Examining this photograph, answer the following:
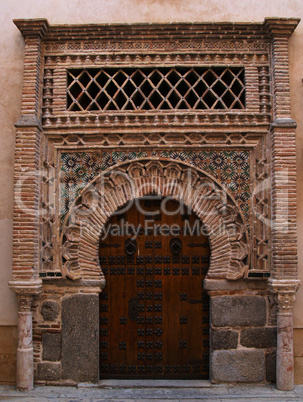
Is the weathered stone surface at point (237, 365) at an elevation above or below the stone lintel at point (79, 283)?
below

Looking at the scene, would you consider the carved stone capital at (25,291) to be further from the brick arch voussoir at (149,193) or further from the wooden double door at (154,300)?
the wooden double door at (154,300)

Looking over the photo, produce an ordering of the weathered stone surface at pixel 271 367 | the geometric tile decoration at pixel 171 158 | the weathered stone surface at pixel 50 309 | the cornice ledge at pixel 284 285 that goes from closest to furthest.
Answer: the cornice ledge at pixel 284 285 → the weathered stone surface at pixel 271 367 → the weathered stone surface at pixel 50 309 → the geometric tile decoration at pixel 171 158

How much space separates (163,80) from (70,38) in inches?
54.0

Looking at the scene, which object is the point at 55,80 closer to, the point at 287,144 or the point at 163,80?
the point at 163,80

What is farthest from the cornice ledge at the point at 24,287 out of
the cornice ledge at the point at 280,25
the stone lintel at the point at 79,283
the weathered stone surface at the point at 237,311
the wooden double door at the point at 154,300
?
the cornice ledge at the point at 280,25

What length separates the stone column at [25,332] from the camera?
4852 millimetres

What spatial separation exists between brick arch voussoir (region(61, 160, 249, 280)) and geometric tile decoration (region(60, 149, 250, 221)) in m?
0.09

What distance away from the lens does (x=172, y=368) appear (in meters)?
5.23

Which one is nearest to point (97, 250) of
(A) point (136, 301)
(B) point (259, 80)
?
(A) point (136, 301)

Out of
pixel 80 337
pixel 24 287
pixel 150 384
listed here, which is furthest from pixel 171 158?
pixel 150 384

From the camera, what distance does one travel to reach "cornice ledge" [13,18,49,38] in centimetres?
511

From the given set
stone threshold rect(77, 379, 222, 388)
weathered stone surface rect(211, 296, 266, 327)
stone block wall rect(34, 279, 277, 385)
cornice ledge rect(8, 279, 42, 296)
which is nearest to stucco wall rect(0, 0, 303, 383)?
cornice ledge rect(8, 279, 42, 296)

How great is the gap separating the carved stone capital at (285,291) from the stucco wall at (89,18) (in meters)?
1.55

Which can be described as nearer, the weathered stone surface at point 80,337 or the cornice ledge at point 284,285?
the cornice ledge at point 284,285
